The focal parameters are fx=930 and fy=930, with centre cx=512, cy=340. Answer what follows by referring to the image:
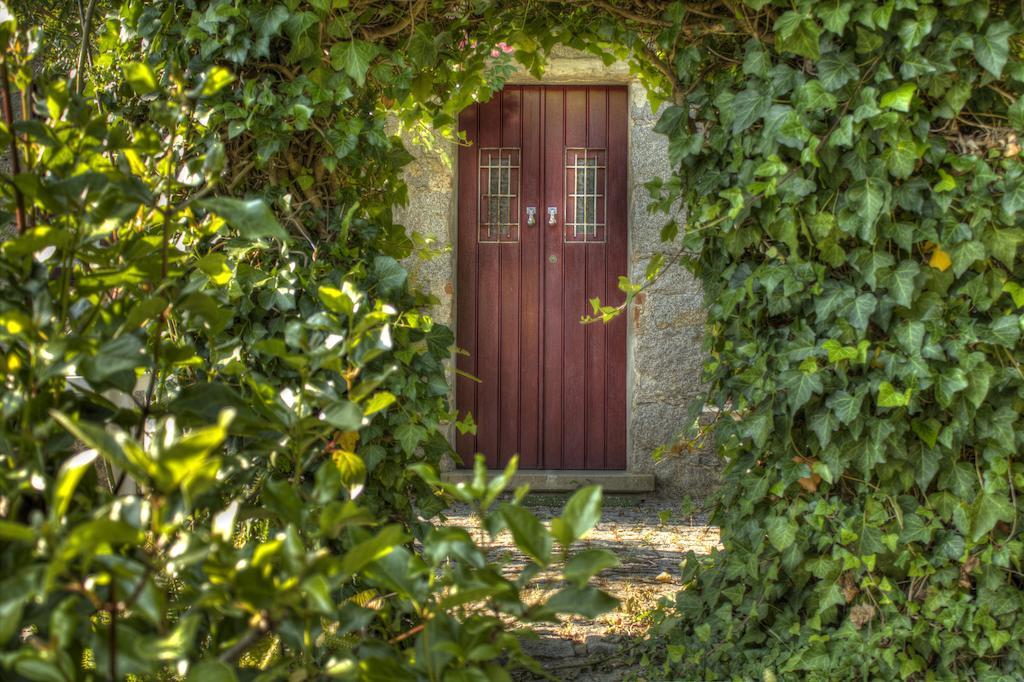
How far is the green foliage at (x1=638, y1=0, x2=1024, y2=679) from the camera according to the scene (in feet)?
7.47

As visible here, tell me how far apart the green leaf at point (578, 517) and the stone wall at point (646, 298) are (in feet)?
15.3

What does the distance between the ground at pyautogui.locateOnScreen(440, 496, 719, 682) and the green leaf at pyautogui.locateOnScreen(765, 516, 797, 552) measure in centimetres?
63

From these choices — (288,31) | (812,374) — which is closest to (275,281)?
(288,31)

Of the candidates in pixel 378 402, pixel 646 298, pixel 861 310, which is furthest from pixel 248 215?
pixel 646 298

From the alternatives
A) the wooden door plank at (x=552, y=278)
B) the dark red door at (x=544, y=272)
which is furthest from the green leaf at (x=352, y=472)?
the wooden door plank at (x=552, y=278)

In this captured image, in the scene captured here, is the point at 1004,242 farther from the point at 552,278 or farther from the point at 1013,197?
the point at 552,278

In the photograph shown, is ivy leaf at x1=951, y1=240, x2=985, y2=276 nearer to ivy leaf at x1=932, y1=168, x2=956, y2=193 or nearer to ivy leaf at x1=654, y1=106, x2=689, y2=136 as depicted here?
ivy leaf at x1=932, y1=168, x2=956, y2=193

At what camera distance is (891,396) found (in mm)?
2309

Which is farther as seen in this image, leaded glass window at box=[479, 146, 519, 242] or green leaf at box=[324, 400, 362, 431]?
leaded glass window at box=[479, 146, 519, 242]

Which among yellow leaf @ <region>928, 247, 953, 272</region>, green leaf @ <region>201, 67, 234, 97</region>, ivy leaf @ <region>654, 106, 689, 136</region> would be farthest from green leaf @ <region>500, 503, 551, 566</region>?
ivy leaf @ <region>654, 106, 689, 136</region>

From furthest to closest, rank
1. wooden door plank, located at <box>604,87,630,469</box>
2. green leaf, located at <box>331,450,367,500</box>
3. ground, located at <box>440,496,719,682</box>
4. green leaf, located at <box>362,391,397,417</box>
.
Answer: wooden door plank, located at <box>604,87,630,469</box> → ground, located at <box>440,496,719,682</box> → green leaf, located at <box>331,450,367,500</box> → green leaf, located at <box>362,391,397,417</box>

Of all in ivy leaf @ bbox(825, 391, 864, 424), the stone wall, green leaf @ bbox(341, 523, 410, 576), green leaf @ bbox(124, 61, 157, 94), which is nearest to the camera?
green leaf @ bbox(341, 523, 410, 576)

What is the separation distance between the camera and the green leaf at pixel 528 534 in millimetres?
947

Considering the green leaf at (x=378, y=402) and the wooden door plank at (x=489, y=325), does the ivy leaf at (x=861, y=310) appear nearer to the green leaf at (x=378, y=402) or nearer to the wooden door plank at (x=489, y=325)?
the green leaf at (x=378, y=402)
